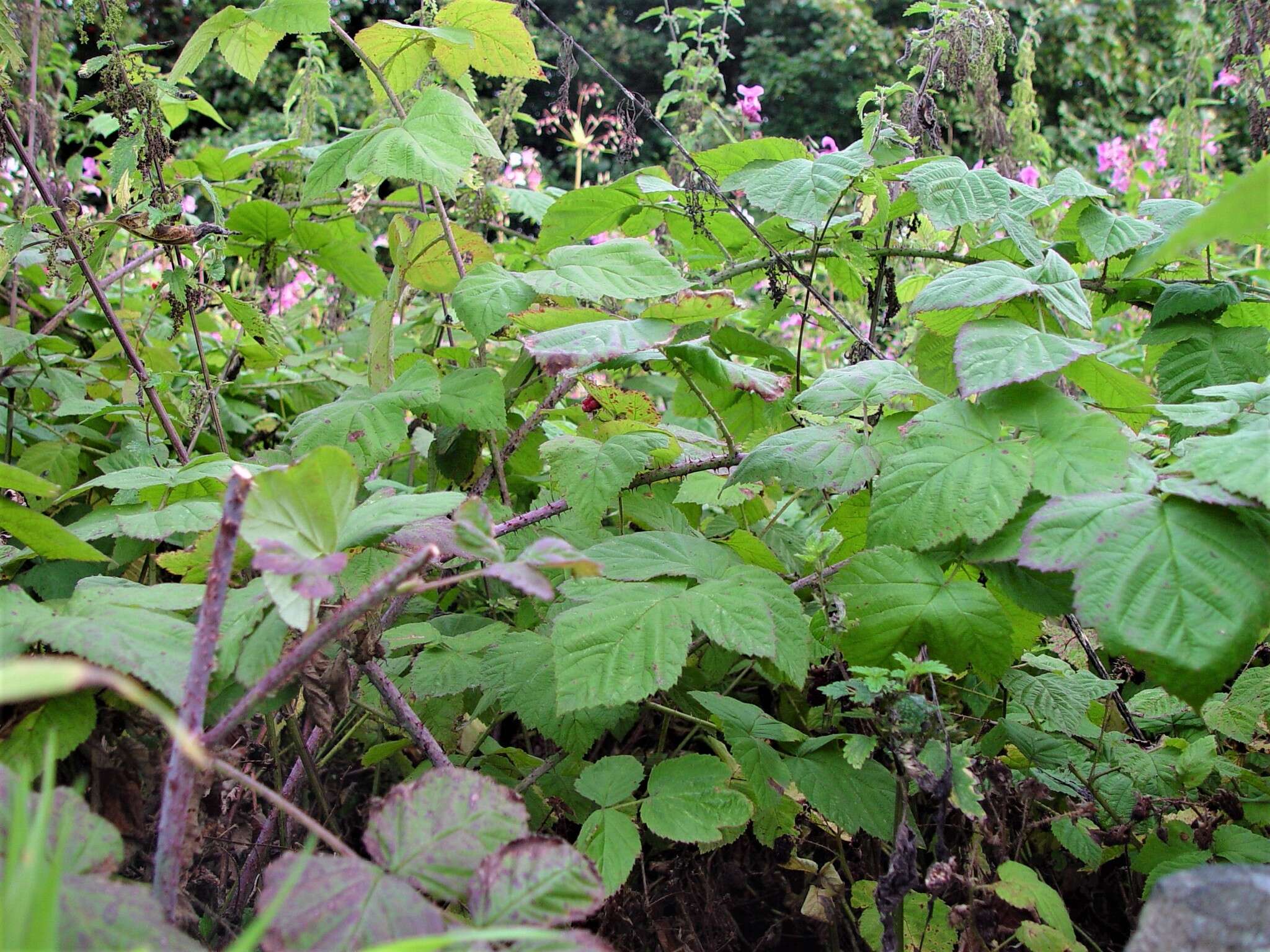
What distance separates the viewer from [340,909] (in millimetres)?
554

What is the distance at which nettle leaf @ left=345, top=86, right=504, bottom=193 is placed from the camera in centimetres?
118

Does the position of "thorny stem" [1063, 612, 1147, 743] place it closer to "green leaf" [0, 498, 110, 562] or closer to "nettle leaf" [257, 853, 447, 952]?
"nettle leaf" [257, 853, 447, 952]

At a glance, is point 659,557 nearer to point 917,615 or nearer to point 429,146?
point 917,615

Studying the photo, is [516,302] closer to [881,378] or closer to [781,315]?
[881,378]

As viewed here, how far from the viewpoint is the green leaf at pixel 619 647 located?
846mm

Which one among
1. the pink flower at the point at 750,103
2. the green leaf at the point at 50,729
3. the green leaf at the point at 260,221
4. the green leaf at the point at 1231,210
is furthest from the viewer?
the pink flower at the point at 750,103

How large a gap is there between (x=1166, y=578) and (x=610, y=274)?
78cm

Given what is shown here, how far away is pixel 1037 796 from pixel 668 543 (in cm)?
49

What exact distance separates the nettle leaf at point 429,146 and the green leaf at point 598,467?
1.24 ft

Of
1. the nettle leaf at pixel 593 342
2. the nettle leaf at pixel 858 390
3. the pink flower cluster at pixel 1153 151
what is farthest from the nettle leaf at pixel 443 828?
the pink flower cluster at pixel 1153 151

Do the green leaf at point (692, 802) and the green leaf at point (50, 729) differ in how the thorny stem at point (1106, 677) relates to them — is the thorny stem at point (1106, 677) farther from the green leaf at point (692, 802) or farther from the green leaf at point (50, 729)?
the green leaf at point (50, 729)

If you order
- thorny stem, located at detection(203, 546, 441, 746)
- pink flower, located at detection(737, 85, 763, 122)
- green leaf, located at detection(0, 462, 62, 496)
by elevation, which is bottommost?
thorny stem, located at detection(203, 546, 441, 746)

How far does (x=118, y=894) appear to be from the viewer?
0.51 m

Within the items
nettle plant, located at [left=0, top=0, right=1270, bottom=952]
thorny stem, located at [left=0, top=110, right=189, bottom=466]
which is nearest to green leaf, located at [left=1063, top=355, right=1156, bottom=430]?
nettle plant, located at [left=0, top=0, right=1270, bottom=952]
